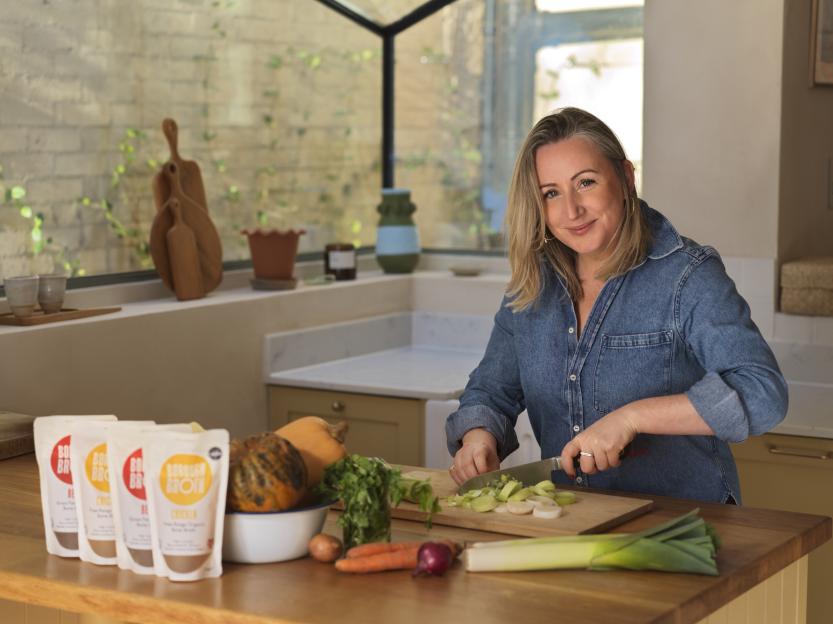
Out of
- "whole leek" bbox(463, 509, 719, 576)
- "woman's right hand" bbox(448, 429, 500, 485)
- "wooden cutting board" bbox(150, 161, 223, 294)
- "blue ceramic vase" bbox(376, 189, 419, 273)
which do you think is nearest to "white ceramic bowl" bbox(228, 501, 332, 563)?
"whole leek" bbox(463, 509, 719, 576)

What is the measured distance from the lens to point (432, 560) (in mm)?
1927

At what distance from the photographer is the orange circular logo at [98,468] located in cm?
197

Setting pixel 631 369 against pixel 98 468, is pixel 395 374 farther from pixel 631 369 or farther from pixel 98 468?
pixel 98 468

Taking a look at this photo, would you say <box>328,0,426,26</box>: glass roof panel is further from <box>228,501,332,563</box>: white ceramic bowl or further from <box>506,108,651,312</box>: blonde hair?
<box>228,501,332,563</box>: white ceramic bowl

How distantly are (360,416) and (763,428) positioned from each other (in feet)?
7.00

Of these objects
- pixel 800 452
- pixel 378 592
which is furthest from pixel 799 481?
pixel 378 592

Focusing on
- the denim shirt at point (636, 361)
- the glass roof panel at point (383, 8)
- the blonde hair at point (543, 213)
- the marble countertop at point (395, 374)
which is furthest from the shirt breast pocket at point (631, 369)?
the glass roof panel at point (383, 8)

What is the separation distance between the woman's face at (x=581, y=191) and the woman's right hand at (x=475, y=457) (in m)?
0.44

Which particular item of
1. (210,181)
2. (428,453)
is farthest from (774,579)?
(210,181)

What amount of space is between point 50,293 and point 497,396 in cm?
155

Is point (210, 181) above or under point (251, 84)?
under

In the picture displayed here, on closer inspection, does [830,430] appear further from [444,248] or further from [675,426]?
[444,248]

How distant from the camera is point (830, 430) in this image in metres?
3.55

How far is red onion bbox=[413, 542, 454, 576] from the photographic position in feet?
6.32
